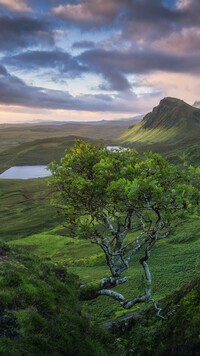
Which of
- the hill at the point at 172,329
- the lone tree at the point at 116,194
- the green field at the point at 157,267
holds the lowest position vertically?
the green field at the point at 157,267

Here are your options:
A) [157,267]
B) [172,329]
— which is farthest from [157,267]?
[172,329]

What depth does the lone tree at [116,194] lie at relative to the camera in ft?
75.6

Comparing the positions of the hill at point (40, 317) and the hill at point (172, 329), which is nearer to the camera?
the hill at point (172, 329)

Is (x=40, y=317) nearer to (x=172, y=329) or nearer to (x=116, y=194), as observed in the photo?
(x=172, y=329)

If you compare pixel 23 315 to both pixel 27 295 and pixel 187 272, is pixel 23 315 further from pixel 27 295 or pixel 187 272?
pixel 187 272

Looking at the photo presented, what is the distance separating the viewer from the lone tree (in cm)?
2303

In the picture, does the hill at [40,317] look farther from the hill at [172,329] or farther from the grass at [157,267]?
the grass at [157,267]

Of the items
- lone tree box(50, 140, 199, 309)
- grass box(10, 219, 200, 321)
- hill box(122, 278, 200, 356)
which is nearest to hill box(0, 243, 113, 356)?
hill box(122, 278, 200, 356)

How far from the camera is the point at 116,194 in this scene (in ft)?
78.1

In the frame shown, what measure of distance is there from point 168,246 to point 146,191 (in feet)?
147

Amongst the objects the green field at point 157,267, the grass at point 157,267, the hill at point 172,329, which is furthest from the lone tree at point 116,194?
the grass at point 157,267

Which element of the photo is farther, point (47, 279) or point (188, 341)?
point (47, 279)

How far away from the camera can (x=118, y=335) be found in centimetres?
2603

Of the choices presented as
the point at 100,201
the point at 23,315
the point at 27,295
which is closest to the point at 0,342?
the point at 23,315
